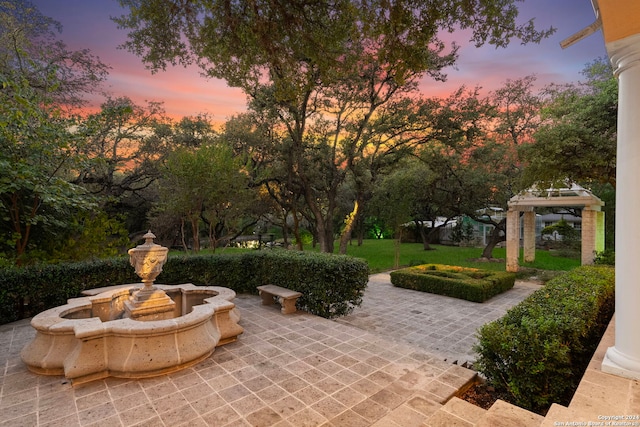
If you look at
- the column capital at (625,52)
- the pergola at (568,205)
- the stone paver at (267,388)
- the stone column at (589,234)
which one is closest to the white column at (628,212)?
the column capital at (625,52)

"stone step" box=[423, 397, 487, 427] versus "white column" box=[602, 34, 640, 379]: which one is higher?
"white column" box=[602, 34, 640, 379]

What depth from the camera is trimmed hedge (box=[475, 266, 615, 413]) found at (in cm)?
311

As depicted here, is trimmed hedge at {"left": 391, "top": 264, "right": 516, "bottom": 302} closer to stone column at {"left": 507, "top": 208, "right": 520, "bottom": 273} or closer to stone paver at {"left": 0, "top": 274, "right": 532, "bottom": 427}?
stone column at {"left": 507, "top": 208, "right": 520, "bottom": 273}

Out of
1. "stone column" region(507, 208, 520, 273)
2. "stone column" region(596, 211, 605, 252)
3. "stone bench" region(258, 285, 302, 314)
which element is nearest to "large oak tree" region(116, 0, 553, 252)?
"stone bench" region(258, 285, 302, 314)

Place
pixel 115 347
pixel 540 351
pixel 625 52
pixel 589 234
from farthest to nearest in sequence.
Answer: pixel 589 234
pixel 115 347
pixel 540 351
pixel 625 52

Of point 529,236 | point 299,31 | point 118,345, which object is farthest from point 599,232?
point 118,345

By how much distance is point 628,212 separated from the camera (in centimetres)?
276

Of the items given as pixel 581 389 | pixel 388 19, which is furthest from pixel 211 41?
pixel 581 389

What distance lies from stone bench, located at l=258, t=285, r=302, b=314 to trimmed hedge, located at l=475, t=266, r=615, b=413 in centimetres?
380

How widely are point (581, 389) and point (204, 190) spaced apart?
9767 millimetres

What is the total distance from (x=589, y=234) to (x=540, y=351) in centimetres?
1228

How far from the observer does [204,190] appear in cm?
1007

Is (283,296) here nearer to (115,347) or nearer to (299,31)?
(115,347)

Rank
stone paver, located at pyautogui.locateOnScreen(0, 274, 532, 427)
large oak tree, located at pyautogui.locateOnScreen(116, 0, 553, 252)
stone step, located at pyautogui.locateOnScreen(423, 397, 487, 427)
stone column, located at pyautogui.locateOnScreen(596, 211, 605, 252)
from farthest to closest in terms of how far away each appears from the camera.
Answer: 1. stone column, located at pyautogui.locateOnScreen(596, 211, 605, 252)
2. large oak tree, located at pyautogui.locateOnScreen(116, 0, 553, 252)
3. stone paver, located at pyautogui.locateOnScreen(0, 274, 532, 427)
4. stone step, located at pyautogui.locateOnScreen(423, 397, 487, 427)
